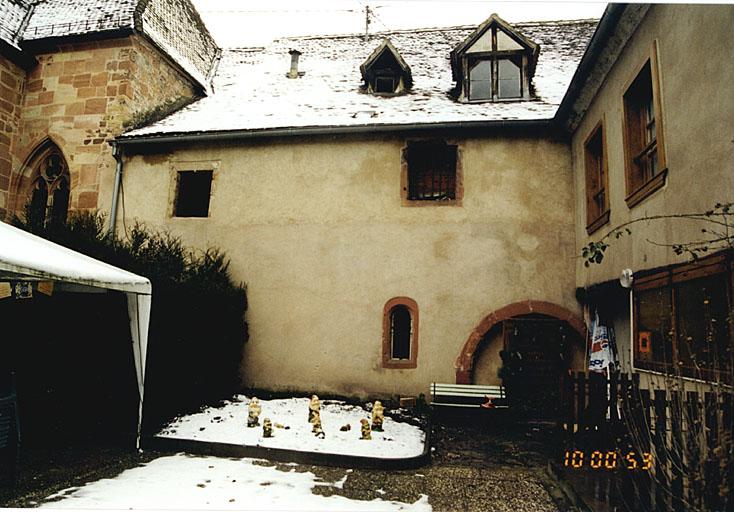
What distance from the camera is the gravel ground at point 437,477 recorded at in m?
4.89

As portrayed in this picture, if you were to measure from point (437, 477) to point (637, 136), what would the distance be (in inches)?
187

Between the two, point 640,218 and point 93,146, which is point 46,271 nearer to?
point 640,218

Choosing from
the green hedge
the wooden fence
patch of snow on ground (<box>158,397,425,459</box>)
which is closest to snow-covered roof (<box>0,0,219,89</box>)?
the green hedge

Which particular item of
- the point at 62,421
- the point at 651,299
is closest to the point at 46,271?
the point at 62,421

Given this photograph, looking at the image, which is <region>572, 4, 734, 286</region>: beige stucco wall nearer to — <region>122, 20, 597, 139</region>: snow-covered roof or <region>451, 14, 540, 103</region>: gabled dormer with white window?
<region>122, 20, 597, 139</region>: snow-covered roof

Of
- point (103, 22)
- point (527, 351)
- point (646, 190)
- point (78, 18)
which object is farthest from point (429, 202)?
point (78, 18)

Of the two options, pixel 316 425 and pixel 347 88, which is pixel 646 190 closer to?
pixel 316 425

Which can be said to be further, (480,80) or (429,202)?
(480,80)

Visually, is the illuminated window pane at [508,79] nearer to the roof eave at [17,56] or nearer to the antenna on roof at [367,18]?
the antenna on roof at [367,18]

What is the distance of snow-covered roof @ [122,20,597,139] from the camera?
10297 mm

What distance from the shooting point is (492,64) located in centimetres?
1084

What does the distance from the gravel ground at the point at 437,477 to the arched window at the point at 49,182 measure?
7.27 metres

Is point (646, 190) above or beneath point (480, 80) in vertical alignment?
beneath

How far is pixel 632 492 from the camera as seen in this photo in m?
4.25
